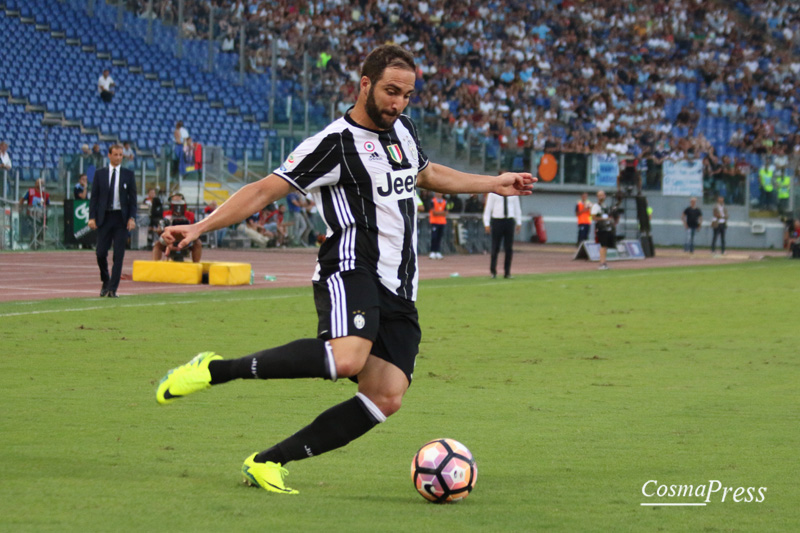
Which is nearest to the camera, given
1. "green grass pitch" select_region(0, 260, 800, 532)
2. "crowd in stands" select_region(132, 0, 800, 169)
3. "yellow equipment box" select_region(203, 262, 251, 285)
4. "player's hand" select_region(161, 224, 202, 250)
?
"green grass pitch" select_region(0, 260, 800, 532)

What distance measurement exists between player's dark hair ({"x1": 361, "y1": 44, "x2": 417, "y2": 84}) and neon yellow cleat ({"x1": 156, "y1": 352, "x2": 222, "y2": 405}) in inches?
57.9

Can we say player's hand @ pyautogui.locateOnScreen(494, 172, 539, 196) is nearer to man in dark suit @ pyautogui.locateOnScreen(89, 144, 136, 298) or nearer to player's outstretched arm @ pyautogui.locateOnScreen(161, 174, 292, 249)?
player's outstretched arm @ pyautogui.locateOnScreen(161, 174, 292, 249)

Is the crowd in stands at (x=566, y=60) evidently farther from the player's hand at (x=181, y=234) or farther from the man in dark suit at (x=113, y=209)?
the player's hand at (x=181, y=234)

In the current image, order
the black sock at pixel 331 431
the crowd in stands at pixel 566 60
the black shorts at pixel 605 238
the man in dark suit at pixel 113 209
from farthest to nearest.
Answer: the crowd in stands at pixel 566 60, the black shorts at pixel 605 238, the man in dark suit at pixel 113 209, the black sock at pixel 331 431

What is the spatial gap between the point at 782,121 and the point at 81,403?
41.0 meters

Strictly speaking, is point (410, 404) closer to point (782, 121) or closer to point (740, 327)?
point (740, 327)

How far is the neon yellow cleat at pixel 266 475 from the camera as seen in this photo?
508 centimetres

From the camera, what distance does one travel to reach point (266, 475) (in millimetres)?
5094

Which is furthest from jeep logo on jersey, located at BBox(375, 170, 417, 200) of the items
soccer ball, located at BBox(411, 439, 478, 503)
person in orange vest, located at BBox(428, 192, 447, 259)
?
person in orange vest, located at BBox(428, 192, 447, 259)

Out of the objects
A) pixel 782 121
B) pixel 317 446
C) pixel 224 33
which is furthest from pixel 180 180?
pixel 317 446

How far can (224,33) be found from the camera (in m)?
Result: 40.0

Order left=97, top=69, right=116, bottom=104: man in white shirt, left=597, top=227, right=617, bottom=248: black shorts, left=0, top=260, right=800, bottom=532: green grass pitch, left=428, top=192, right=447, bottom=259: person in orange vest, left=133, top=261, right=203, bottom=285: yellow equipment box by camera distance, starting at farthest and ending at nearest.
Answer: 1. left=97, top=69, right=116, bottom=104: man in white shirt
2. left=428, top=192, right=447, bottom=259: person in orange vest
3. left=597, top=227, right=617, bottom=248: black shorts
4. left=133, top=261, right=203, bottom=285: yellow equipment box
5. left=0, top=260, right=800, bottom=532: green grass pitch

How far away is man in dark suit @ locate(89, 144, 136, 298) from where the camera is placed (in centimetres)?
1595

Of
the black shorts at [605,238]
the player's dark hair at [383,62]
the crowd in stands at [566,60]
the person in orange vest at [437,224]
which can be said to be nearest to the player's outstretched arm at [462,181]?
the player's dark hair at [383,62]
